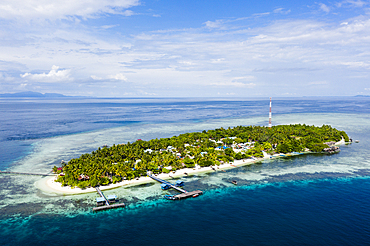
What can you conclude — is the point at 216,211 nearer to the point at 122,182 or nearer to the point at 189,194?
the point at 189,194

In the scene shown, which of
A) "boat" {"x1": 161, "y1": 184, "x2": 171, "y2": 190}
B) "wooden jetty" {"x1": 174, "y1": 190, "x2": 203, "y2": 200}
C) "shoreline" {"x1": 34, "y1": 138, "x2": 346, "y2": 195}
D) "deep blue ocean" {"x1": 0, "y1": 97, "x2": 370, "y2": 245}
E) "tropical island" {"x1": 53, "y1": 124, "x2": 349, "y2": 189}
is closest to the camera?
"deep blue ocean" {"x1": 0, "y1": 97, "x2": 370, "y2": 245}

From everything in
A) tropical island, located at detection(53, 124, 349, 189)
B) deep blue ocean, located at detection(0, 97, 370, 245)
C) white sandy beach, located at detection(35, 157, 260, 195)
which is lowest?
deep blue ocean, located at detection(0, 97, 370, 245)

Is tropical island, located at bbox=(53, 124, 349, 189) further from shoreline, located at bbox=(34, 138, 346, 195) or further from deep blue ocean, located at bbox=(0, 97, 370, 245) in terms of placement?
deep blue ocean, located at bbox=(0, 97, 370, 245)

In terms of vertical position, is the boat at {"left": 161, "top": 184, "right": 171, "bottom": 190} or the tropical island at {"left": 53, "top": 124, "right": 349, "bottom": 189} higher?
the tropical island at {"left": 53, "top": 124, "right": 349, "bottom": 189}

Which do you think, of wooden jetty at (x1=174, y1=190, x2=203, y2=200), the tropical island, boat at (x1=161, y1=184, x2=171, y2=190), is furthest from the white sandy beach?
wooden jetty at (x1=174, y1=190, x2=203, y2=200)

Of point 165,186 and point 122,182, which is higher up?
point 165,186

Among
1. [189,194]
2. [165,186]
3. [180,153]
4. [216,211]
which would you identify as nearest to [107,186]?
[165,186]

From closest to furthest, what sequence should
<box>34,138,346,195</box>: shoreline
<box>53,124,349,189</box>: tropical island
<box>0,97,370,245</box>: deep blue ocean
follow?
1. <box>0,97,370,245</box>: deep blue ocean
2. <box>34,138,346,195</box>: shoreline
3. <box>53,124,349,189</box>: tropical island

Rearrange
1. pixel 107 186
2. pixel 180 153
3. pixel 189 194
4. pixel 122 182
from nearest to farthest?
pixel 189 194, pixel 107 186, pixel 122 182, pixel 180 153

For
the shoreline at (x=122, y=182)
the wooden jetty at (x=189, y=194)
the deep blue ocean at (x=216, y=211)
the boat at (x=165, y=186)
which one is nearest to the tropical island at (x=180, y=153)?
the shoreline at (x=122, y=182)
